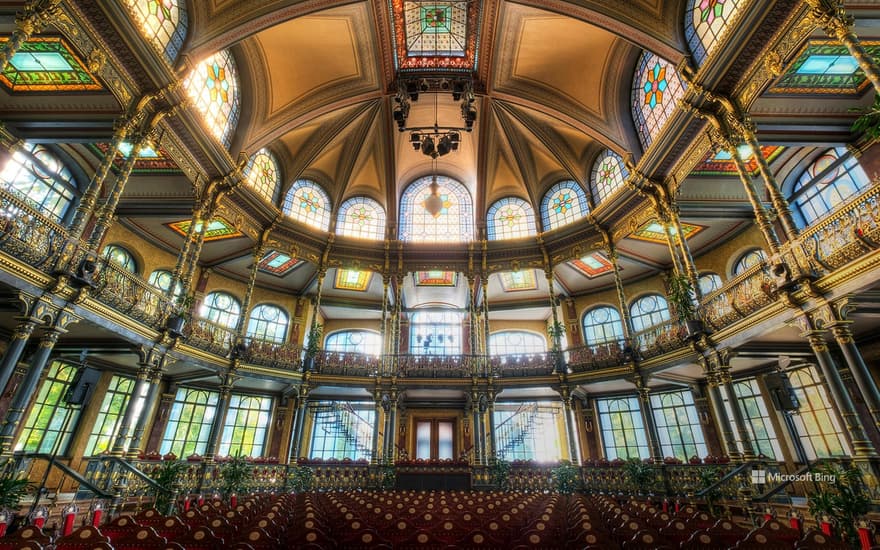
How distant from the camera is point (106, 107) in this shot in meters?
11.0

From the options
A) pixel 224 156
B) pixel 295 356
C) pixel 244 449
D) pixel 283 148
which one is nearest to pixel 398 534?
pixel 295 356

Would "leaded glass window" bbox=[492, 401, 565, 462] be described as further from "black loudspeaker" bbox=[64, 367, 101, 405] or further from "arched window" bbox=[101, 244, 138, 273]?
"arched window" bbox=[101, 244, 138, 273]

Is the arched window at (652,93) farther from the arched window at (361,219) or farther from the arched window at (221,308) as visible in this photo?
the arched window at (221,308)

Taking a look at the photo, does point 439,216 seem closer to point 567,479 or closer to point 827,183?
point 567,479

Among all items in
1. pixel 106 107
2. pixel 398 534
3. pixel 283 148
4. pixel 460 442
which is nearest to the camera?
pixel 398 534

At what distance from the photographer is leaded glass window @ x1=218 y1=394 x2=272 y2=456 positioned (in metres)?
18.9

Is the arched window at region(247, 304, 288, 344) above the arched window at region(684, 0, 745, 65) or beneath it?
beneath

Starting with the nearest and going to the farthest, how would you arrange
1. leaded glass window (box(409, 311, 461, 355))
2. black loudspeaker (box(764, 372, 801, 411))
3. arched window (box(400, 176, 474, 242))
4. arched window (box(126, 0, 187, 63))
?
arched window (box(126, 0, 187, 63)) → black loudspeaker (box(764, 372, 801, 411)) → arched window (box(400, 176, 474, 242)) → leaded glass window (box(409, 311, 461, 355))

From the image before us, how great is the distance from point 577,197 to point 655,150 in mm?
6297

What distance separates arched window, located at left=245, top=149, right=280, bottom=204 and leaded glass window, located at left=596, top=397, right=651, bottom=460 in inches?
759

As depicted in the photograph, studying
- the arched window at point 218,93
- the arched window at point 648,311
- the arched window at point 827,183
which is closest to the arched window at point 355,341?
the arched window at point 218,93

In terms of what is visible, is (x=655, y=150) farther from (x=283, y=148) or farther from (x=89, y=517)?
(x=89, y=517)

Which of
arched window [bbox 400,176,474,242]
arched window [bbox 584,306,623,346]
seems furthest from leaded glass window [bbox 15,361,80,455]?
arched window [bbox 584,306,623,346]

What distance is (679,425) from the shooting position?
17938 mm
